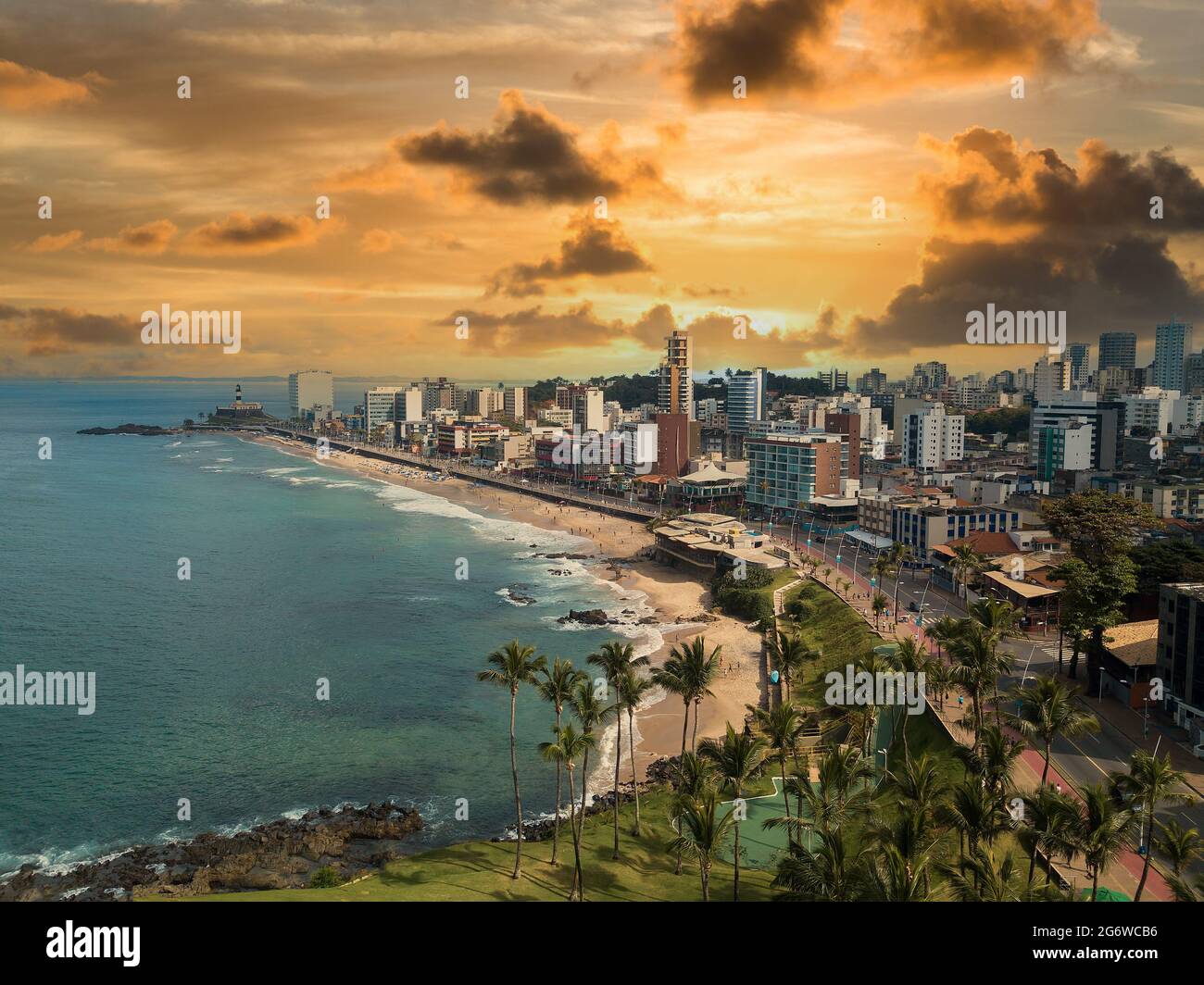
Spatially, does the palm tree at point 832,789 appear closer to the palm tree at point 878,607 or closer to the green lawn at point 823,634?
the green lawn at point 823,634

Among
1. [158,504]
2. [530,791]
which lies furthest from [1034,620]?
[158,504]

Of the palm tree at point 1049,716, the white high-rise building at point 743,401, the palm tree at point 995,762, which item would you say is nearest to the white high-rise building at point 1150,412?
the white high-rise building at point 743,401

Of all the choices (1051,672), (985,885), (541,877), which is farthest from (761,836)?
(1051,672)

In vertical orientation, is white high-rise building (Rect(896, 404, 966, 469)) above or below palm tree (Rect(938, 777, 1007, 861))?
above

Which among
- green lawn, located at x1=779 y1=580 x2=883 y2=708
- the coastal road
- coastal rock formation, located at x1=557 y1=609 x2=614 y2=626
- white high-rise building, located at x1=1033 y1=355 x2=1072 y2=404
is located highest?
white high-rise building, located at x1=1033 y1=355 x2=1072 y2=404

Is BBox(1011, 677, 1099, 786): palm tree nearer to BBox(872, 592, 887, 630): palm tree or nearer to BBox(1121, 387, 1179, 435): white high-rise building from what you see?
BBox(872, 592, 887, 630): palm tree

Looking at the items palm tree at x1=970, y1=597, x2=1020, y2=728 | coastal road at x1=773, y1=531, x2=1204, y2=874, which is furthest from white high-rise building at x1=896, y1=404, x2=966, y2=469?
palm tree at x1=970, y1=597, x2=1020, y2=728
